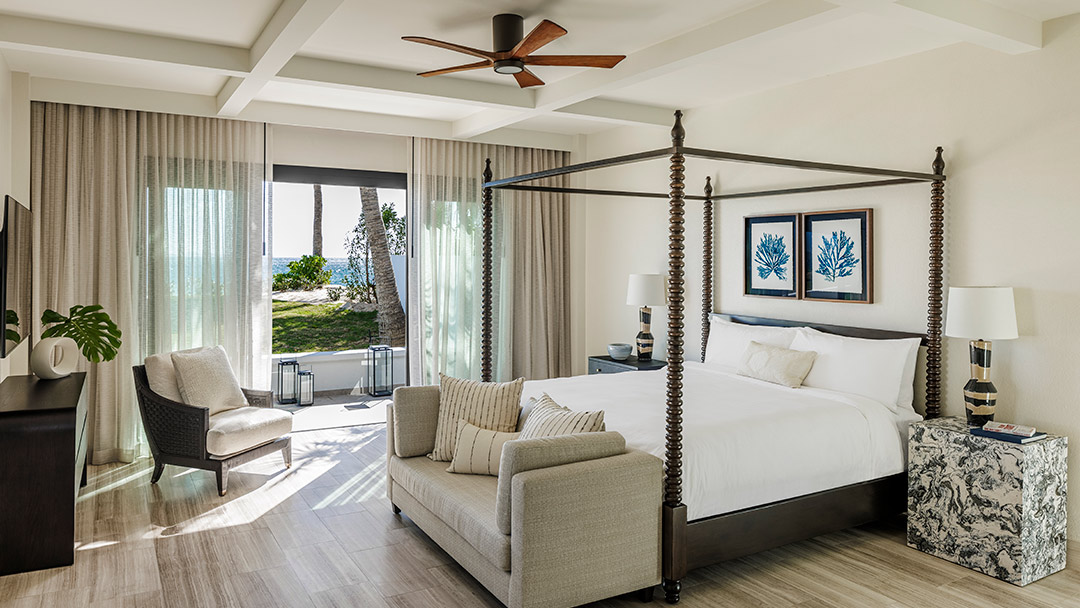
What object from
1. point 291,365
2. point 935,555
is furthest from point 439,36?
point 291,365

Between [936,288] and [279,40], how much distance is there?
11.8 feet

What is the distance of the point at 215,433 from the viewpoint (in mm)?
4363

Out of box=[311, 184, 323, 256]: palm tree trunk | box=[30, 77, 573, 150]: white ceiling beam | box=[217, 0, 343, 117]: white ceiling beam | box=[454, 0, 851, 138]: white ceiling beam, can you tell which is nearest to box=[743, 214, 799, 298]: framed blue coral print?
box=[454, 0, 851, 138]: white ceiling beam

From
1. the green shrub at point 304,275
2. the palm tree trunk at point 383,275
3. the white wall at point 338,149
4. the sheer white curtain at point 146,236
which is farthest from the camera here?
the green shrub at point 304,275

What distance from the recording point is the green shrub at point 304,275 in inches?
337

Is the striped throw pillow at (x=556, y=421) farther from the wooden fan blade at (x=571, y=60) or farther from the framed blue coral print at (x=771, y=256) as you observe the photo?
the framed blue coral print at (x=771, y=256)

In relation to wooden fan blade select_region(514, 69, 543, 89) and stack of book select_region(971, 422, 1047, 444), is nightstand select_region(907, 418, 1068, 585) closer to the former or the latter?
stack of book select_region(971, 422, 1047, 444)

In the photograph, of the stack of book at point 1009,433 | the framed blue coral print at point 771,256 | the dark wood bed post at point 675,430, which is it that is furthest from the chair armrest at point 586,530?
the framed blue coral print at point 771,256

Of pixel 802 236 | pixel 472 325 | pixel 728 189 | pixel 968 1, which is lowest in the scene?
pixel 472 325

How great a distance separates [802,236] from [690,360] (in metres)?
1.39

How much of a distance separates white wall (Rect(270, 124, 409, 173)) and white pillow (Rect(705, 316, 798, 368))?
292cm

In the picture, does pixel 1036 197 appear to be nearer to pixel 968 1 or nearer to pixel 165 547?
pixel 968 1

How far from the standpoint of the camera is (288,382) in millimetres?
Result: 7305

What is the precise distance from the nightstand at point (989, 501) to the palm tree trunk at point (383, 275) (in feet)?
19.8
